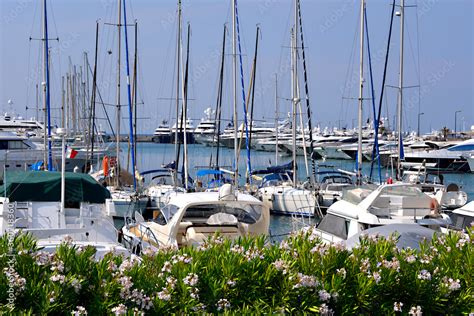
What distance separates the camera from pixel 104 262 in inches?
299

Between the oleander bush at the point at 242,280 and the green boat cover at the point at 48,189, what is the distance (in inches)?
412

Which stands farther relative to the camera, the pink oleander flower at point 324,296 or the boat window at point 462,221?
the boat window at point 462,221

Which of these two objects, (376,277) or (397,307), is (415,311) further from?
(376,277)

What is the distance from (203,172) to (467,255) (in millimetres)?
28335

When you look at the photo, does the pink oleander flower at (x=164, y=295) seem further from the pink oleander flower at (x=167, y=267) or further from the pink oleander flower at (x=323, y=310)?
the pink oleander flower at (x=323, y=310)

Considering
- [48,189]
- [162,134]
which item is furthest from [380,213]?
[162,134]

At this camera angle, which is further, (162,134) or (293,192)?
(162,134)

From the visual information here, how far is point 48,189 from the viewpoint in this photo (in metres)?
18.4

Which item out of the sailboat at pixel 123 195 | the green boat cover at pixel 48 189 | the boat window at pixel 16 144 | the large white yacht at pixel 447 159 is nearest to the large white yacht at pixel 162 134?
the large white yacht at pixel 447 159

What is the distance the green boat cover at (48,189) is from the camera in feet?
60.2

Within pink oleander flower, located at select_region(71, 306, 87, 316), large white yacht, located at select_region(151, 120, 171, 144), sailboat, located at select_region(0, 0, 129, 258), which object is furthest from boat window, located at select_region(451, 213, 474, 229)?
large white yacht, located at select_region(151, 120, 171, 144)

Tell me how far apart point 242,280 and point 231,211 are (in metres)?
10.1

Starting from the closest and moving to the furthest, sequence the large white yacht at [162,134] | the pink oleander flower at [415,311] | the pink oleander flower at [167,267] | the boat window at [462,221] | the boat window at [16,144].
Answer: the pink oleander flower at [415,311], the pink oleander flower at [167,267], the boat window at [462,221], the boat window at [16,144], the large white yacht at [162,134]

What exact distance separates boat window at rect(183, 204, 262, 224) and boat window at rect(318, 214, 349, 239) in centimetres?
195
